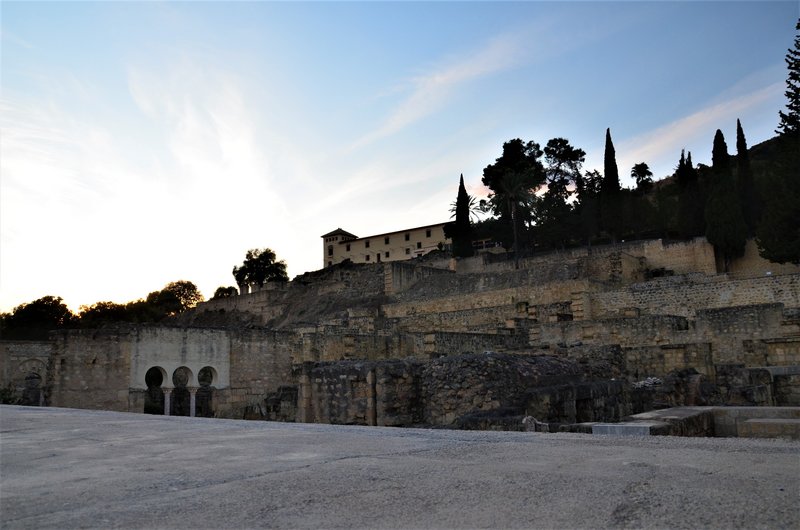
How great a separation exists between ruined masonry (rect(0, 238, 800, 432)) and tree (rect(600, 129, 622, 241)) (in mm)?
7198

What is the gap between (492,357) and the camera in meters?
12.1

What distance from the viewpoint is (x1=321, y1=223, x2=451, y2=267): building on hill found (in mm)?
79438

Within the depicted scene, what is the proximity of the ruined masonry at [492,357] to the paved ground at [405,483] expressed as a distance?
297 centimetres

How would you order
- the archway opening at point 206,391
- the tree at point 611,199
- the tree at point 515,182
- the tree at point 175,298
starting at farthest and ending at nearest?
the tree at point 175,298
the tree at point 515,182
the tree at point 611,199
the archway opening at point 206,391

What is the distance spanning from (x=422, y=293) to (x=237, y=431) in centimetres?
3793

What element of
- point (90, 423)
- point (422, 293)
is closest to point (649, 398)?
point (90, 423)

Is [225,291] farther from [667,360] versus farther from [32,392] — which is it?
[667,360]

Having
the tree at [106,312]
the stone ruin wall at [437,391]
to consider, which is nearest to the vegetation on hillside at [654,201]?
the stone ruin wall at [437,391]

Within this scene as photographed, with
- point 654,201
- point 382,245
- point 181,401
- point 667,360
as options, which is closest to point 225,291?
point 382,245

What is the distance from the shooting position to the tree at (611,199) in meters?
51.0

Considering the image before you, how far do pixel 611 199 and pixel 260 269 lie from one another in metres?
48.7

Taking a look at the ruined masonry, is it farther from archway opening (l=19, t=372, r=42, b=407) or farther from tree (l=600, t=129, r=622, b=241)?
tree (l=600, t=129, r=622, b=241)

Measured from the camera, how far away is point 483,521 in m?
3.02

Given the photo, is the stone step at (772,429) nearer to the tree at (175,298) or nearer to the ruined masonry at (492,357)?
the ruined masonry at (492,357)
